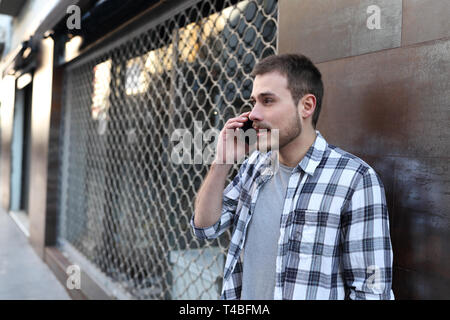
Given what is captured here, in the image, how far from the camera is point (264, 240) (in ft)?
5.40

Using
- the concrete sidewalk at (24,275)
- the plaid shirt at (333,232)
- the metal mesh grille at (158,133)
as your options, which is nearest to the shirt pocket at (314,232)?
the plaid shirt at (333,232)

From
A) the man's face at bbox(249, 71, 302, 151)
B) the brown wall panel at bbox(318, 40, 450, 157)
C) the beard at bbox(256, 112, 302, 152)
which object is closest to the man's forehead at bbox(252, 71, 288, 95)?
the man's face at bbox(249, 71, 302, 151)

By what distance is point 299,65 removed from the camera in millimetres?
1664

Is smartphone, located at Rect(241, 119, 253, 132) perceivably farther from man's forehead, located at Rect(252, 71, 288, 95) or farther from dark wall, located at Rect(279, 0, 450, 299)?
dark wall, located at Rect(279, 0, 450, 299)

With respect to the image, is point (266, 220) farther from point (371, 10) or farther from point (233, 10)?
point (233, 10)

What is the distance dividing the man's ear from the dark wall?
26 centimetres

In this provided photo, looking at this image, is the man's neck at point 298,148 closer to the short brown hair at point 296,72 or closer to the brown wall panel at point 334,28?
the short brown hair at point 296,72

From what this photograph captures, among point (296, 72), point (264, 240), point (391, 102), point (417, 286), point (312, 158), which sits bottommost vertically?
point (417, 286)

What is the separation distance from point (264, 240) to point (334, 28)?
1.07 metres

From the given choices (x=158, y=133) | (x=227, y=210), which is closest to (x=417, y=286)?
(x=227, y=210)

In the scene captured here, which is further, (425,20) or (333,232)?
(425,20)

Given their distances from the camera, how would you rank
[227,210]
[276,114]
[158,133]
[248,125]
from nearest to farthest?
1. [276,114]
2. [248,125]
3. [227,210]
4. [158,133]

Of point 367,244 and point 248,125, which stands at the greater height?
point 248,125

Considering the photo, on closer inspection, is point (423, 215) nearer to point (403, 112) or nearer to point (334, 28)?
point (403, 112)
